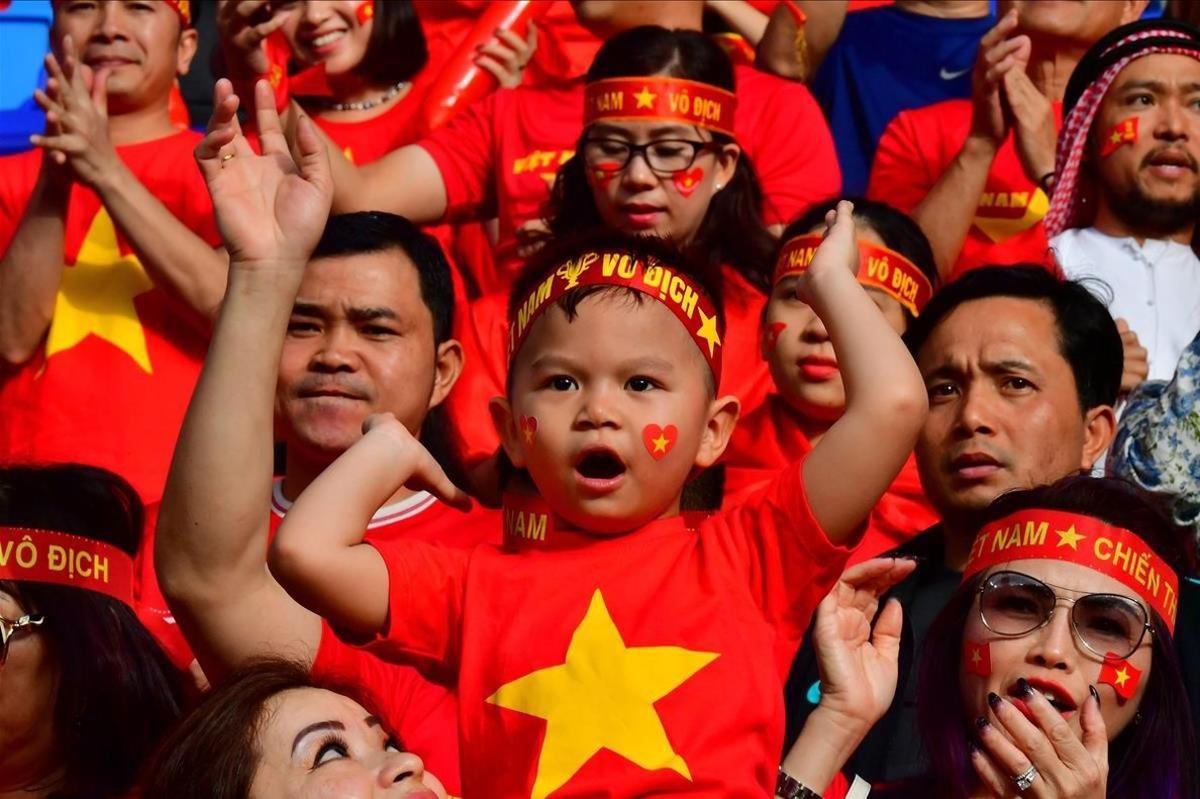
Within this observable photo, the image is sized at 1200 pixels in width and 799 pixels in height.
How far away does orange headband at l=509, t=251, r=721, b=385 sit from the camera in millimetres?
4008

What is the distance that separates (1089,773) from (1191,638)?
748 millimetres

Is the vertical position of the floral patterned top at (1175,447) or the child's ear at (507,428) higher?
the floral patterned top at (1175,447)

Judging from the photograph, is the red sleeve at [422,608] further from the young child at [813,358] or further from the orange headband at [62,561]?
the young child at [813,358]

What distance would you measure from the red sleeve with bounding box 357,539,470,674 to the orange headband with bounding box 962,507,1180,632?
1013mm

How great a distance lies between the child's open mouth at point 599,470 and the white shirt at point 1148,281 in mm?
2128

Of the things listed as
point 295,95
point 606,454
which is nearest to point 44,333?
point 295,95

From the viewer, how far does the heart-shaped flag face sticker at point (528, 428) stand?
387 centimetres

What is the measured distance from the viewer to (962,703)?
4027 mm

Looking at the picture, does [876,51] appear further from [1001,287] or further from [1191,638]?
[1191,638]

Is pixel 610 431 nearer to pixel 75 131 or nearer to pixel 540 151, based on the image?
pixel 75 131

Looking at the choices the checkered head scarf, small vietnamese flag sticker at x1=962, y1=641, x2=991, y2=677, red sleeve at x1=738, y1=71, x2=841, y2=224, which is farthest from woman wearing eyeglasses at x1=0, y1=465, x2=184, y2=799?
the checkered head scarf

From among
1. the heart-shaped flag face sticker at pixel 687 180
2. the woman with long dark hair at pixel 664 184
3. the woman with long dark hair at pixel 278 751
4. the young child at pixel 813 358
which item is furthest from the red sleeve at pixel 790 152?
the woman with long dark hair at pixel 278 751

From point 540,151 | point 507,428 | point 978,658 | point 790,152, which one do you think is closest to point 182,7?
point 540,151

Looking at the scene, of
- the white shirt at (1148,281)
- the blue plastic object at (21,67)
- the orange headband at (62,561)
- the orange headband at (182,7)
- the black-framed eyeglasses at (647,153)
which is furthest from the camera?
the blue plastic object at (21,67)
